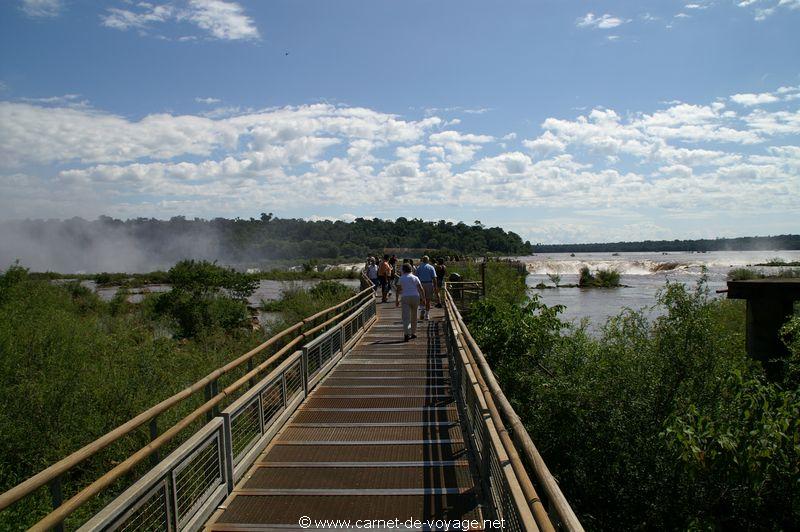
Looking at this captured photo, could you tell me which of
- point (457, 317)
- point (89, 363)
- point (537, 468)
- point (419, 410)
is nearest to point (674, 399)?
point (457, 317)

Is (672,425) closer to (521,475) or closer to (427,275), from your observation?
(521,475)

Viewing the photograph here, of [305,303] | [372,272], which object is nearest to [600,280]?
[305,303]

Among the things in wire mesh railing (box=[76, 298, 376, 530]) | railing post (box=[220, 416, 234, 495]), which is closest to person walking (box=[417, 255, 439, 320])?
wire mesh railing (box=[76, 298, 376, 530])

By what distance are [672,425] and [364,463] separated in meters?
4.16

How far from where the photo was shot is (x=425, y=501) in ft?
16.8

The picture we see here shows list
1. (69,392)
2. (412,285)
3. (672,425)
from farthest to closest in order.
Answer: (412,285) → (69,392) → (672,425)

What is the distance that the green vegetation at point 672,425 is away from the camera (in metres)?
7.13

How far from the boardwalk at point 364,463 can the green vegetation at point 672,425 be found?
280 centimetres

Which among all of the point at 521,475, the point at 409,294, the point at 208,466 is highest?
the point at 409,294

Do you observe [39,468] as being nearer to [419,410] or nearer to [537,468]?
[419,410]

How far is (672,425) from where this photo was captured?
24.5 feet

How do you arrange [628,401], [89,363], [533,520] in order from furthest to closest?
[89,363] < [628,401] < [533,520]

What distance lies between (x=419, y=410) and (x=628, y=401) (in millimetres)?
4654

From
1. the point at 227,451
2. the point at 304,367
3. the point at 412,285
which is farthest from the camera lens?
the point at 412,285
